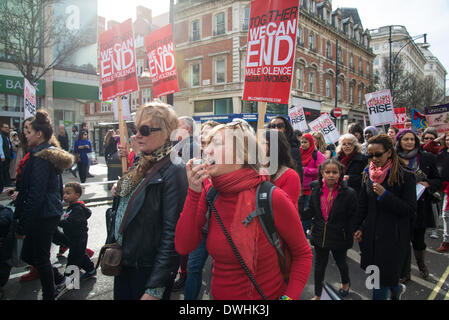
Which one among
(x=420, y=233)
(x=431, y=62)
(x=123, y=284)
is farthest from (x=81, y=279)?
(x=431, y=62)

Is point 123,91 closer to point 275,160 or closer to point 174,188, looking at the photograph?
point 275,160

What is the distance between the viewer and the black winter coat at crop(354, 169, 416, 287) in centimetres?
283

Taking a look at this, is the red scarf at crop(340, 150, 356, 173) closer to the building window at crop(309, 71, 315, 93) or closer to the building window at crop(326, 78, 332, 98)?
the building window at crop(309, 71, 315, 93)

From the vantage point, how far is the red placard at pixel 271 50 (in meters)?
3.85

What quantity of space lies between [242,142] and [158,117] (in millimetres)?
640

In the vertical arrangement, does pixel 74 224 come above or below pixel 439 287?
A: above

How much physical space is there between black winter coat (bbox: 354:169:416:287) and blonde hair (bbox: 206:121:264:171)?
5.76 feet

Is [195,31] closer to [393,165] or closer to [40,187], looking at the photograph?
[40,187]

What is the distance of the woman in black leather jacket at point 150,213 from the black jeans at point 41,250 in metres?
1.49

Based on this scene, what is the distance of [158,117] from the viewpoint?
2.01 metres

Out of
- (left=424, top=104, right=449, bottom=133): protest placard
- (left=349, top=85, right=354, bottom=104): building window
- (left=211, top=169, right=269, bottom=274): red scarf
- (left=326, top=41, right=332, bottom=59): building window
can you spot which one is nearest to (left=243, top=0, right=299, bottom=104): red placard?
(left=211, top=169, right=269, bottom=274): red scarf

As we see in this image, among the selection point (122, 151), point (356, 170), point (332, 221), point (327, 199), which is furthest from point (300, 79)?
point (122, 151)

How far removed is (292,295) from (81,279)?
3084 millimetres

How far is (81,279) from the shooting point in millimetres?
3729
